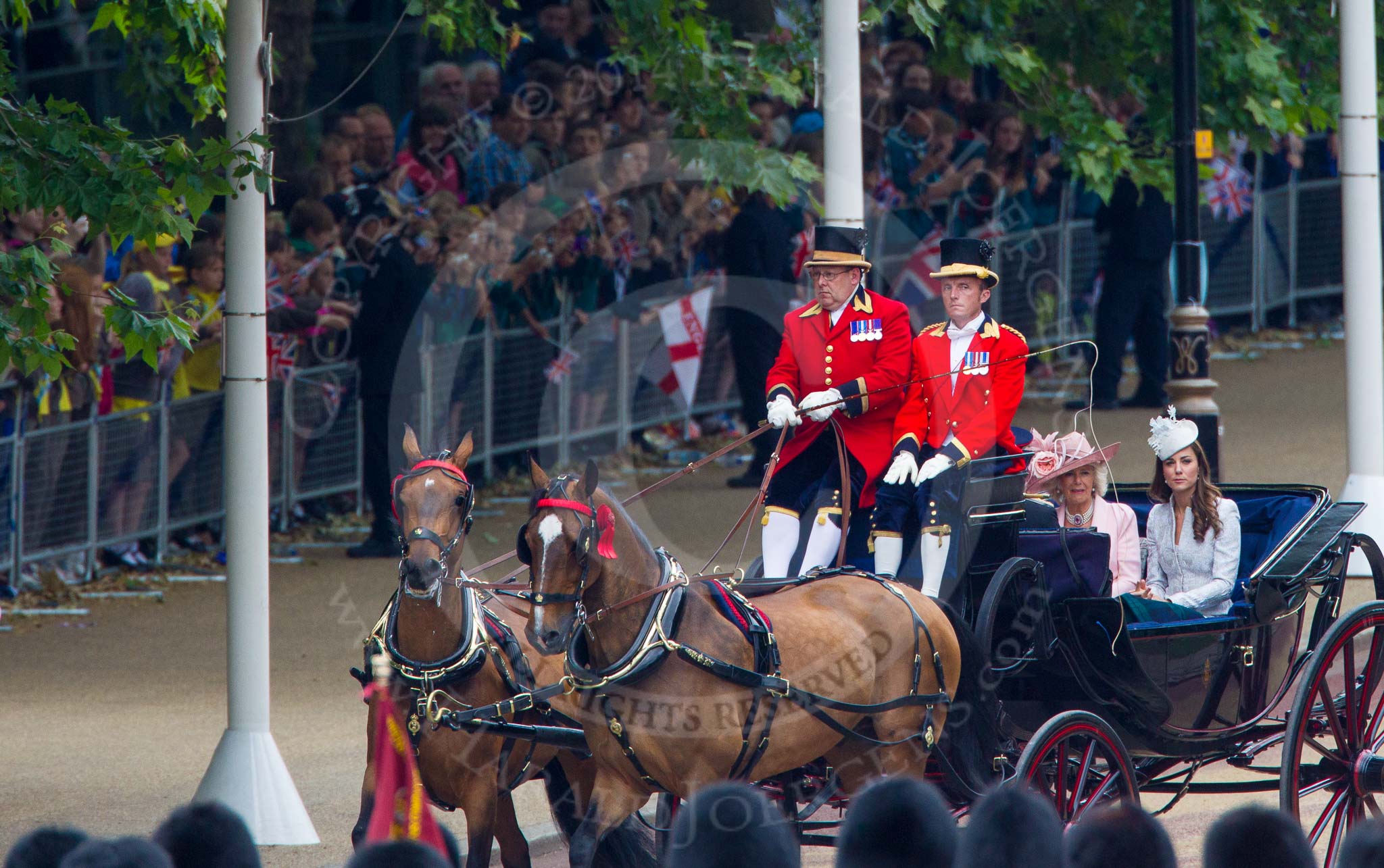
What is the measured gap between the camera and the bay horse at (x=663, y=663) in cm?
652

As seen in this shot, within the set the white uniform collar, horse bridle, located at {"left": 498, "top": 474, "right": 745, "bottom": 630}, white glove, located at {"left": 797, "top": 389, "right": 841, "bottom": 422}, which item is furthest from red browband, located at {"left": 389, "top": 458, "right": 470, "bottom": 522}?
the white uniform collar

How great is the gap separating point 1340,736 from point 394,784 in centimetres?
368

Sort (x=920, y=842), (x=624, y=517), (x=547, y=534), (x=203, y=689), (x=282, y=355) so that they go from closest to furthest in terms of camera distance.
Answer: (x=920, y=842) → (x=547, y=534) → (x=624, y=517) → (x=203, y=689) → (x=282, y=355)

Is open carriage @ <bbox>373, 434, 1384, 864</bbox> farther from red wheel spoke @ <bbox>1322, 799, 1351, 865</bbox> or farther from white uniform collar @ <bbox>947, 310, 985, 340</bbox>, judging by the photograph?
white uniform collar @ <bbox>947, 310, 985, 340</bbox>

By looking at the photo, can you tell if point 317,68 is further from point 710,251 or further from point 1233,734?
point 1233,734

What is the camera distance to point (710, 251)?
15.9 metres

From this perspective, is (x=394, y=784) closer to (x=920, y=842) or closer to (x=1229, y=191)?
(x=920, y=842)

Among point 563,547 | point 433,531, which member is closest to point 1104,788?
point 563,547

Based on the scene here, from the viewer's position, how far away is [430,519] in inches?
270

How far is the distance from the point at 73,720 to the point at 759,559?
12.3 ft

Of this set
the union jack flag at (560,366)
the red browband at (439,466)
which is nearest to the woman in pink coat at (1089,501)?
the red browband at (439,466)

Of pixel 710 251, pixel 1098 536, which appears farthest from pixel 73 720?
pixel 710 251

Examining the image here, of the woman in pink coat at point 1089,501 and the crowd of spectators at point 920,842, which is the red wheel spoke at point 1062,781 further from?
the crowd of spectators at point 920,842

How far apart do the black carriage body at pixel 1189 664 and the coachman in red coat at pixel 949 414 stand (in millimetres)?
563
